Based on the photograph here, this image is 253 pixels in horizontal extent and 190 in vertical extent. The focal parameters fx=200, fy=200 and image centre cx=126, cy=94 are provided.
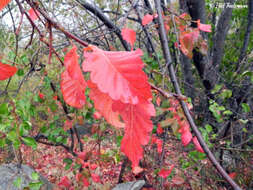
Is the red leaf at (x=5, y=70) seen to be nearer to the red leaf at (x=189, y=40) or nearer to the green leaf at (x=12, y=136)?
the green leaf at (x=12, y=136)

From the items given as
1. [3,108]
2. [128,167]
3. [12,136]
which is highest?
[3,108]

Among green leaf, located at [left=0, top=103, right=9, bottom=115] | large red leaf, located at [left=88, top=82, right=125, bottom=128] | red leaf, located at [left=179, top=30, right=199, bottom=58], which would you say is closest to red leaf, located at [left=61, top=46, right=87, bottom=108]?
large red leaf, located at [left=88, top=82, right=125, bottom=128]

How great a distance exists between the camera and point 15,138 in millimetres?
750

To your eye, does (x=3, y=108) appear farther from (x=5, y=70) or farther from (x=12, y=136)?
(x=5, y=70)

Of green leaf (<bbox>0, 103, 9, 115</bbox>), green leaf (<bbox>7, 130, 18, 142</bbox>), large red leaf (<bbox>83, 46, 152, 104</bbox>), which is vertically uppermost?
large red leaf (<bbox>83, 46, 152, 104</bbox>)

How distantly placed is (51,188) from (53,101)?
Answer: 1285 mm

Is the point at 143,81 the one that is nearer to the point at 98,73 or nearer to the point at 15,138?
the point at 98,73

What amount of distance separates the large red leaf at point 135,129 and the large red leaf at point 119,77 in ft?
0.17

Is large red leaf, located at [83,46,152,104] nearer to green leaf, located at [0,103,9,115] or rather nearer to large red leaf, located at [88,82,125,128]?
large red leaf, located at [88,82,125,128]

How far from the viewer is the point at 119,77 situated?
0.87ft

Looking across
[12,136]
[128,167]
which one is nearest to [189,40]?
[12,136]

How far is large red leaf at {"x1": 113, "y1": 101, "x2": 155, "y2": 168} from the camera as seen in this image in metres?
0.31

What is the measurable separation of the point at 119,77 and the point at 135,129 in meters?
0.09

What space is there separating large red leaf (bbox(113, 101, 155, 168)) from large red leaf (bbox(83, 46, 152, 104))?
0.17 feet
